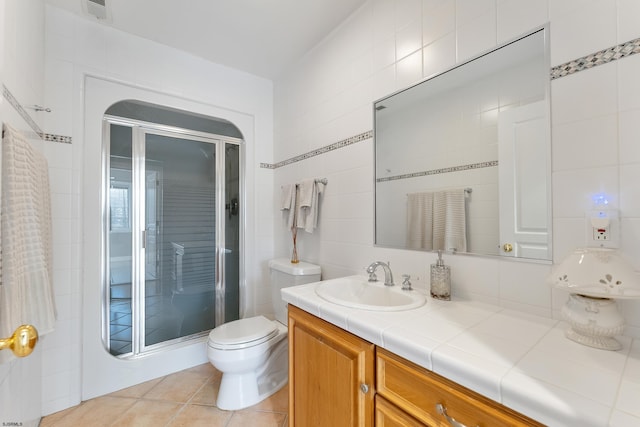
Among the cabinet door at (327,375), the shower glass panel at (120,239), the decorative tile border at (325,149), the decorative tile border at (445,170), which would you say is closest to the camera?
the cabinet door at (327,375)

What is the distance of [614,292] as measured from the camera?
0.67 meters

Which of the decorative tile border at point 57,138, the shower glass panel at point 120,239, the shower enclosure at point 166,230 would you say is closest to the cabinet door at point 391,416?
the shower enclosure at point 166,230

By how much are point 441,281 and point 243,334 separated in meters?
1.20

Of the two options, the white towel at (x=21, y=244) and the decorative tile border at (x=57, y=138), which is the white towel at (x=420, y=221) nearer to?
the white towel at (x=21, y=244)

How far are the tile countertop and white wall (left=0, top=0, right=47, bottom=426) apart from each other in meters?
1.18

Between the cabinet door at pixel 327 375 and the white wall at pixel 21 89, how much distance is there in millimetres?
956

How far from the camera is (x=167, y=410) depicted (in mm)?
1583

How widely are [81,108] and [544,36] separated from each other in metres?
2.43

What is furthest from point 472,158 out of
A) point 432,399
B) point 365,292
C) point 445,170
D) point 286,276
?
point 286,276

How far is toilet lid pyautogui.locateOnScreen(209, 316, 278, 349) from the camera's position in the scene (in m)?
1.53

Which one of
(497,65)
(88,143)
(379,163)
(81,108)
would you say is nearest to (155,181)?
(88,143)

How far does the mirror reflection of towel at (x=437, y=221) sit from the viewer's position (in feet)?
3.90

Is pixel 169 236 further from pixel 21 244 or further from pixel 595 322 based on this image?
pixel 595 322

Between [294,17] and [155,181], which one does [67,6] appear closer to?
[155,181]
